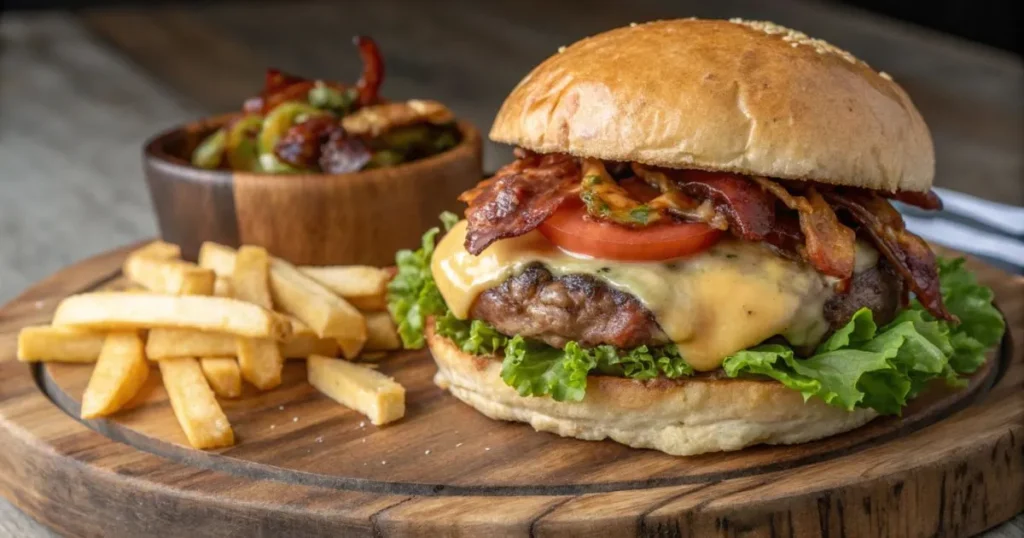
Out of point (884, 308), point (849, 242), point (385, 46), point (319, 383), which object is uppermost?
point (849, 242)

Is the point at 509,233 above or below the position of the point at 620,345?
above

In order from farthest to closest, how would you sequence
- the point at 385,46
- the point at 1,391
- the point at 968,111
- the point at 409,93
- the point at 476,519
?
the point at 385,46
the point at 409,93
the point at 968,111
the point at 1,391
the point at 476,519

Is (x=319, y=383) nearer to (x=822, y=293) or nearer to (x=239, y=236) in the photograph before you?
(x=239, y=236)

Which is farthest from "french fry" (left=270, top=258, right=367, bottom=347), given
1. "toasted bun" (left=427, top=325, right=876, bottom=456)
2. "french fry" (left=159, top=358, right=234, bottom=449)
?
"toasted bun" (left=427, top=325, right=876, bottom=456)

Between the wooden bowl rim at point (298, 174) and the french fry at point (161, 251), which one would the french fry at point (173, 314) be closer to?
the french fry at point (161, 251)

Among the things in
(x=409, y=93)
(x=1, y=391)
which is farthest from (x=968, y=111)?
(x=1, y=391)

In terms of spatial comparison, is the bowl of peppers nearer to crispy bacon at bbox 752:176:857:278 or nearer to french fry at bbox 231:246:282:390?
french fry at bbox 231:246:282:390
